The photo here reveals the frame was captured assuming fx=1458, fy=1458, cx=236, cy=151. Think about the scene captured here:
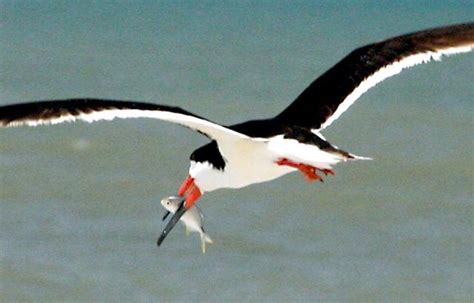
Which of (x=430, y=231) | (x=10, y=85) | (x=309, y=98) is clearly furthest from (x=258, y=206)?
(x=10, y=85)

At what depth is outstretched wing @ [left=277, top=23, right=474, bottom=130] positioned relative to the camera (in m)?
6.51

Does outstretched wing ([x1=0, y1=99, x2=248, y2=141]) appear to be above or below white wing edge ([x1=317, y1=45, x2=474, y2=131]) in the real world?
below

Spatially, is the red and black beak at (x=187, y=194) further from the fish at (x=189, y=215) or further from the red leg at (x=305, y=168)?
the red leg at (x=305, y=168)

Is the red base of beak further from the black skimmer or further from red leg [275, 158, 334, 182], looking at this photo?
red leg [275, 158, 334, 182]

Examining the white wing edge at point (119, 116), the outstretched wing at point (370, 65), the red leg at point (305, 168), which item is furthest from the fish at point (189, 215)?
the white wing edge at point (119, 116)

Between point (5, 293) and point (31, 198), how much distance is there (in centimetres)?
178

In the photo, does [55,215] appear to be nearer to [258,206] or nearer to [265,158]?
[258,206]

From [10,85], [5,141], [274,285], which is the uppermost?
[10,85]

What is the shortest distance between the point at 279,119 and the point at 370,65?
1.96 ft

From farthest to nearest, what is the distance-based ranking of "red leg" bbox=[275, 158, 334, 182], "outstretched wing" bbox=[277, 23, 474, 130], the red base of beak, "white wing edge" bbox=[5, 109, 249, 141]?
"outstretched wing" bbox=[277, 23, 474, 130] → the red base of beak → "red leg" bbox=[275, 158, 334, 182] → "white wing edge" bbox=[5, 109, 249, 141]

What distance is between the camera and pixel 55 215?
10070 mm

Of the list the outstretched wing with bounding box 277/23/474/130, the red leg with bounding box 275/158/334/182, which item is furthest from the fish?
the red leg with bounding box 275/158/334/182

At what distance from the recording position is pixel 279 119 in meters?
6.31

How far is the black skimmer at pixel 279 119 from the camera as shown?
5398 millimetres
